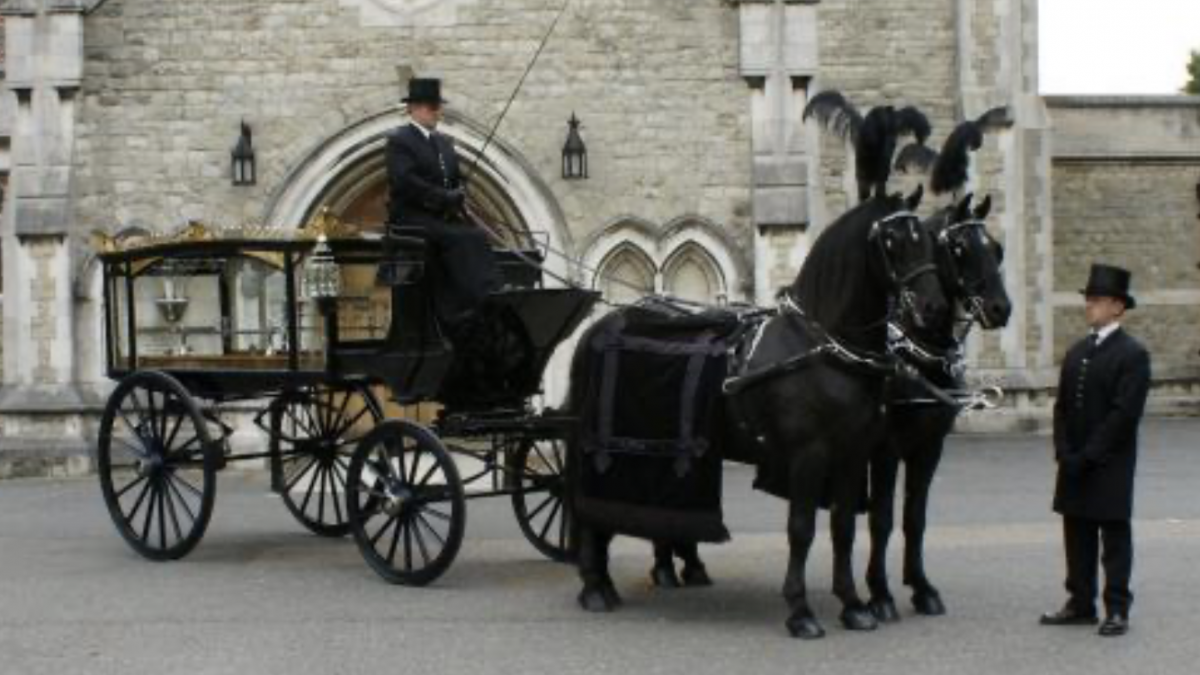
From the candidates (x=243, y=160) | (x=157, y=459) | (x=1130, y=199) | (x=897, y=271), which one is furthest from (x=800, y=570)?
(x=1130, y=199)

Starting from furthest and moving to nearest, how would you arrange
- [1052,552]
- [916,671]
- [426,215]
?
[1052,552] → [426,215] → [916,671]

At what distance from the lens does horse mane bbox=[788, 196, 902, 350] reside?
8250 mm

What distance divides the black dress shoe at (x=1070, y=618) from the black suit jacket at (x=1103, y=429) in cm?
48

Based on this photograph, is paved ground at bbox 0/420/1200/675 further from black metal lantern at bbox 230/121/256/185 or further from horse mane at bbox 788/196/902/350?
black metal lantern at bbox 230/121/256/185

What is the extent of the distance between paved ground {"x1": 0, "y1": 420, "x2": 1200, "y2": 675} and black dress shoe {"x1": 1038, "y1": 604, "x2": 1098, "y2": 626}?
0.12 m

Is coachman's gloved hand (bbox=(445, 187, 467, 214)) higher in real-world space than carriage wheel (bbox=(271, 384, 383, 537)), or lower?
higher

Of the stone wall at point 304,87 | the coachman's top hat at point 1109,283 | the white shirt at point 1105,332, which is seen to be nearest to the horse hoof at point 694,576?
the white shirt at point 1105,332

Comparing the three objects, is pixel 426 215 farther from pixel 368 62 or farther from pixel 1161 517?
pixel 368 62

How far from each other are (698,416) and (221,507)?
6.96 meters

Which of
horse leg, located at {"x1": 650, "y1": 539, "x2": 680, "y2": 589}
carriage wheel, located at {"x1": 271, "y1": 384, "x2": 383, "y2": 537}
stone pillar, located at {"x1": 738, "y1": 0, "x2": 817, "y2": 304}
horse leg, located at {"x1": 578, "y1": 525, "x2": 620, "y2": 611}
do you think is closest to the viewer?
horse leg, located at {"x1": 578, "y1": 525, "x2": 620, "y2": 611}

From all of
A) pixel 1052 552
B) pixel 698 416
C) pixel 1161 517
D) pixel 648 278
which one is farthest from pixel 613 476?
pixel 648 278

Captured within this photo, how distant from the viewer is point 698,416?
27.9 feet

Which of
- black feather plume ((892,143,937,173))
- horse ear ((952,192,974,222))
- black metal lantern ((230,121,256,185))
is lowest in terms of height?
horse ear ((952,192,974,222))

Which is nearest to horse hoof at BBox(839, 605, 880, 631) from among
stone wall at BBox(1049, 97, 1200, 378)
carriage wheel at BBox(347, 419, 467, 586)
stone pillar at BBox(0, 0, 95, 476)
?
carriage wheel at BBox(347, 419, 467, 586)
